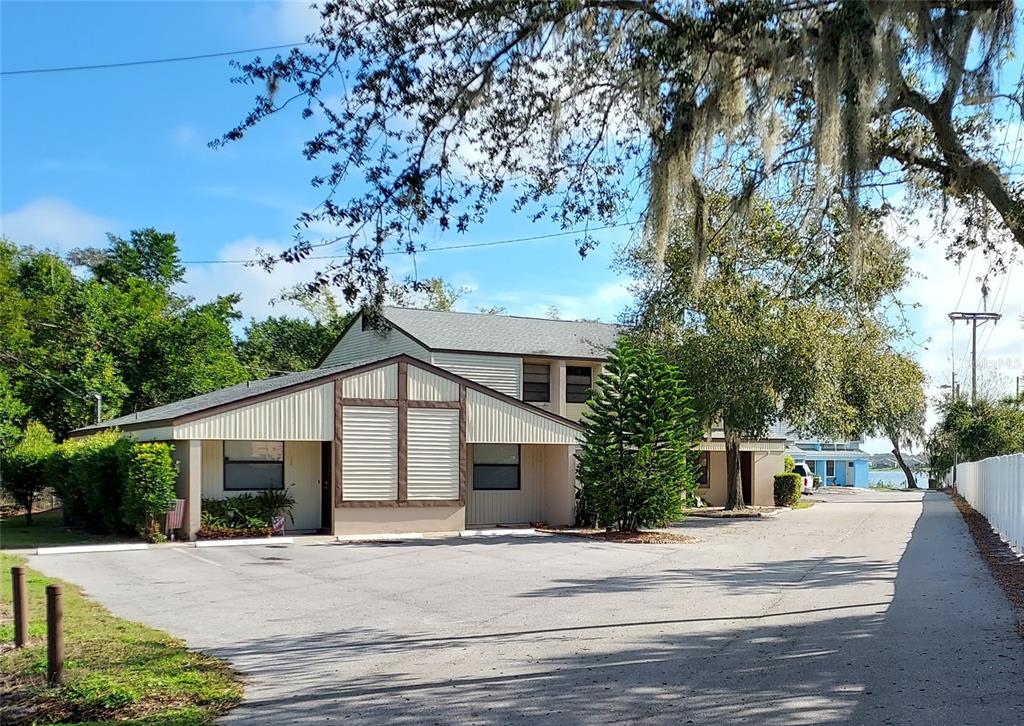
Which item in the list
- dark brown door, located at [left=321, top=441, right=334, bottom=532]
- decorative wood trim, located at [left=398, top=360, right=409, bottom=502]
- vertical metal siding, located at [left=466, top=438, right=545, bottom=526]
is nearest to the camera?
decorative wood trim, located at [left=398, top=360, right=409, bottom=502]

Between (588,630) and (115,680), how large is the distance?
4.67m

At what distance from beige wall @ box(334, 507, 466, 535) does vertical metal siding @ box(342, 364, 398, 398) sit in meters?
2.64

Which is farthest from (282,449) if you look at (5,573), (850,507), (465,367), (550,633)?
(850,507)

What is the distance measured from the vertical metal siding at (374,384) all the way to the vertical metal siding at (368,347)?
437 centimetres

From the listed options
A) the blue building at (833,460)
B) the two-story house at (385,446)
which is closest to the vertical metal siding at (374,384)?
the two-story house at (385,446)

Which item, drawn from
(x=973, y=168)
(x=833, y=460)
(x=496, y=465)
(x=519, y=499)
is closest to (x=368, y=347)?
(x=496, y=465)

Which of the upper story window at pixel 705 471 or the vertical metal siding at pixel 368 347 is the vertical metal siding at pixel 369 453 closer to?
the vertical metal siding at pixel 368 347

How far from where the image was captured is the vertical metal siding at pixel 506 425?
75.2 feet

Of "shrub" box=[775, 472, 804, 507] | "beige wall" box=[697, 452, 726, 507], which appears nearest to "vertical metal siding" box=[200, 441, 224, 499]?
"beige wall" box=[697, 452, 726, 507]

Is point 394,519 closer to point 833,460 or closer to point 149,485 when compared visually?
point 149,485

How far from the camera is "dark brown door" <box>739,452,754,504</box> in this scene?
1414 inches

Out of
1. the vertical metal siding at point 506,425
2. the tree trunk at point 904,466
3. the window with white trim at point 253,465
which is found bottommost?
the tree trunk at point 904,466

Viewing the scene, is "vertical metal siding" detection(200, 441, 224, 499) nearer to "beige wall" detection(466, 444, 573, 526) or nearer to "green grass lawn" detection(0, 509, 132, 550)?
"green grass lawn" detection(0, 509, 132, 550)

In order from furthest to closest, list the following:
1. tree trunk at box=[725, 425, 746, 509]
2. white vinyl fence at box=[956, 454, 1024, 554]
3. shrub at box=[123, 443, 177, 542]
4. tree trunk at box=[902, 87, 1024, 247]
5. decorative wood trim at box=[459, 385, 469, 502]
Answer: tree trunk at box=[725, 425, 746, 509] → decorative wood trim at box=[459, 385, 469, 502] → shrub at box=[123, 443, 177, 542] → white vinyl fence at box=[956, 454, 1024, 554] → tree trunk at box=[902, 87, 1024, 247]
